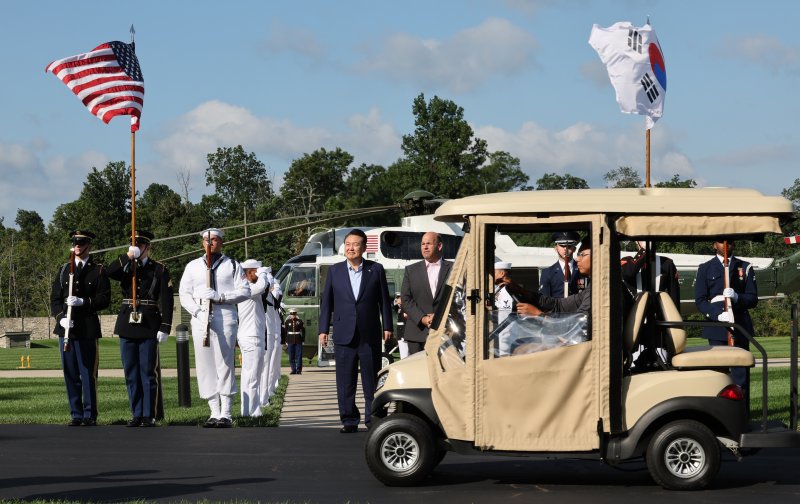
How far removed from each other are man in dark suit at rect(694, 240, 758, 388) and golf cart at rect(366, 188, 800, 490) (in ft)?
12.9

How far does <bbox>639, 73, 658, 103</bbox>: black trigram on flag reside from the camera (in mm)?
15625

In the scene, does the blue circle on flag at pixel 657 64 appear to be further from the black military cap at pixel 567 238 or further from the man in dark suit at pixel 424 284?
the man in dark suit at pixel 424 284

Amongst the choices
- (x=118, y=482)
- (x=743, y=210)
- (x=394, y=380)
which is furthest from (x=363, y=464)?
(x=743, y=210)

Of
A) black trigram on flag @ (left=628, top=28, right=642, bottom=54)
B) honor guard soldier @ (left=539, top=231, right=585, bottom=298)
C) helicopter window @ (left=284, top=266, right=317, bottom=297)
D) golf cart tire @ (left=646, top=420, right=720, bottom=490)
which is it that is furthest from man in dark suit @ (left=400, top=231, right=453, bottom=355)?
helicopter window @ (left=284, top=266, right=317, bottom=297)

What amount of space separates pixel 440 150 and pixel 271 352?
70024mm

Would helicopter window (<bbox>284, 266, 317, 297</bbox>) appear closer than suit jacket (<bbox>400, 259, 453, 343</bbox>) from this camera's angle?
No

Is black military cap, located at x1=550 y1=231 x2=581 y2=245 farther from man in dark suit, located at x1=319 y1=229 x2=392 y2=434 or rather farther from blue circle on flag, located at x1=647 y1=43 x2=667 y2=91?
blue circle on flag, located at x1=647 y1=43 x2=667 y2=91

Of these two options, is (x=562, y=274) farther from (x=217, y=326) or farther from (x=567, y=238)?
(x=217, y=326)

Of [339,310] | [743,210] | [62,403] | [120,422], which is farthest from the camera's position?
[62,403]

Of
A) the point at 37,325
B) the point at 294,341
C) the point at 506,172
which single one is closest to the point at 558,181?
the point at 506,172

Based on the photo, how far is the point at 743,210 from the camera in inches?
340

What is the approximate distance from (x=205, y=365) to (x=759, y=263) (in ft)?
73.3

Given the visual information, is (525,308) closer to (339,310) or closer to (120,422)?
(339,310)

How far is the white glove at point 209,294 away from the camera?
44.2ft
